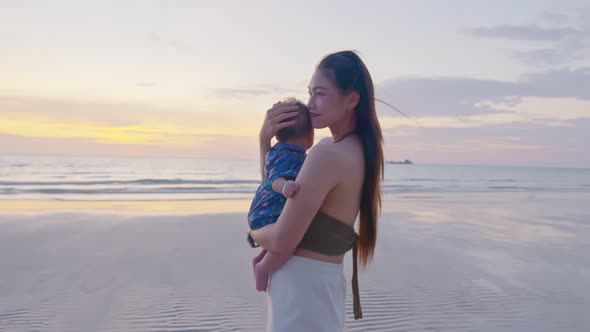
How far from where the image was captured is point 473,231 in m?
10.1

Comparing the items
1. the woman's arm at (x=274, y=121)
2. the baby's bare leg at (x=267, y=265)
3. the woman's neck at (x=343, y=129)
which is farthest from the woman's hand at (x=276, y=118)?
the baby's bare leg at (x=267, y=265)

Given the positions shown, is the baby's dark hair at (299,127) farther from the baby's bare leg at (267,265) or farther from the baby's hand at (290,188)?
the baby's bare leg at (267,265)

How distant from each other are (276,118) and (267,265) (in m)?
0.55

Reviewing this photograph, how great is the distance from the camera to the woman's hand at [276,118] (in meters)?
1.88

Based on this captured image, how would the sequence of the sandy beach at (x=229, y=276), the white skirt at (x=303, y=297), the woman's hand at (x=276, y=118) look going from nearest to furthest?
1. the white skirt at (x=303, y=297)
2. the woman's hand at (x=276, y=118)
3. the sandy beach at (x=229, y=276)

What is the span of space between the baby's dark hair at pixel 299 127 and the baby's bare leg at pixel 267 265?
0.45 meters

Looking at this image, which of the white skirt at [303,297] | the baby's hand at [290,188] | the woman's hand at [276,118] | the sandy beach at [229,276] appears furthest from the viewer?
the sandy beach at [229,276]

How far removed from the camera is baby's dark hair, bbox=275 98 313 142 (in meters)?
1.90

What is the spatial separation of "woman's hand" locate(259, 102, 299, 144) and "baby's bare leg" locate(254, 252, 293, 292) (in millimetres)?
455

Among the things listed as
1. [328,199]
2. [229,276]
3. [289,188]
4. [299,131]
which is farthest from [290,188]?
[229,276]

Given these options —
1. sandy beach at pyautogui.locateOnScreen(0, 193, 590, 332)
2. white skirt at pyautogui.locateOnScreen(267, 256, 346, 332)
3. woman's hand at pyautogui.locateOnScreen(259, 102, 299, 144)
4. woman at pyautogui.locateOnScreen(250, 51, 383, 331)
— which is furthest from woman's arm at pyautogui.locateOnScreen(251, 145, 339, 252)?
sandy beach at pyautogui.locateOnScreen(0, 193, 590, 332)

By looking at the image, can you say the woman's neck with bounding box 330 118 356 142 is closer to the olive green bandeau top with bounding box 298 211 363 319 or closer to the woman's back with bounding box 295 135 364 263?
the woman's back with bounding box 295 135 364 263

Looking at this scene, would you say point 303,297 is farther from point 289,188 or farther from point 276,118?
point 276,118

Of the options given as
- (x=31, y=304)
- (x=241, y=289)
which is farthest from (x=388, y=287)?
(x=31, y=304)
